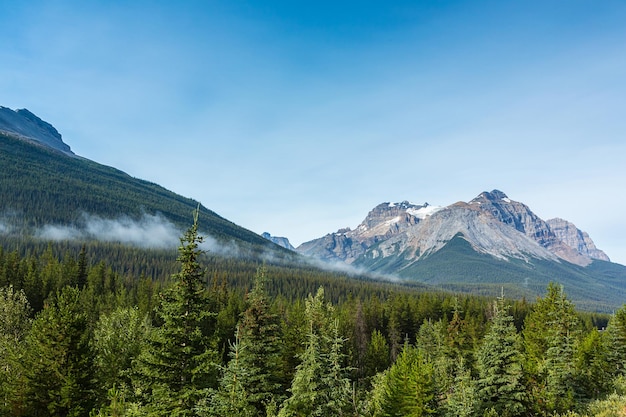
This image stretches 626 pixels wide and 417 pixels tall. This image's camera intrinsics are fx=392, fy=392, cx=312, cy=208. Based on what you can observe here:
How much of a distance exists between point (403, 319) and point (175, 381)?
8420 cm

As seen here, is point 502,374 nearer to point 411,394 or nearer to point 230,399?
point 411,394

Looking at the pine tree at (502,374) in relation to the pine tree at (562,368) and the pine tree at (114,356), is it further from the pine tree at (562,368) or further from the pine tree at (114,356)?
the pine tree at (114,356)

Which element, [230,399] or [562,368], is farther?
[562,368]

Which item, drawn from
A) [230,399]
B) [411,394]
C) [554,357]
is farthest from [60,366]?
[554,357]

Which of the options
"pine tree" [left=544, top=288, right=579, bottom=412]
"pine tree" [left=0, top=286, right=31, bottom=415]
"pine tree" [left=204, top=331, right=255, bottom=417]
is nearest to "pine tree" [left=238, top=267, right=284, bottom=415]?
"pine tree" [left=204, top=331, right=255, bottom=417]

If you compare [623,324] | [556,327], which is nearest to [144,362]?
[556,327]

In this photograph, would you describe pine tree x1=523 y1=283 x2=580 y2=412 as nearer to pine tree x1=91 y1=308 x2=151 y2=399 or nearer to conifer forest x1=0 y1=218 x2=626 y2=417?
conifer forest x1=0 y1=218 x2=626 y2=417

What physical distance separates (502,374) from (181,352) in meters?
23.5

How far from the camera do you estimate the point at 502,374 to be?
29.1 m

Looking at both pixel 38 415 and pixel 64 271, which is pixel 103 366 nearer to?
pixel 38 415

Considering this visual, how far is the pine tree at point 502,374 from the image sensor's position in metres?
28.4

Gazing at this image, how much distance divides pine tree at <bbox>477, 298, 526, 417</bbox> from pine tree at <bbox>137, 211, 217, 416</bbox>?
21364 mm

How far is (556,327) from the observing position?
44938mm

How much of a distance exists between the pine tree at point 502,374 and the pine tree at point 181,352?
2136 centimetres
